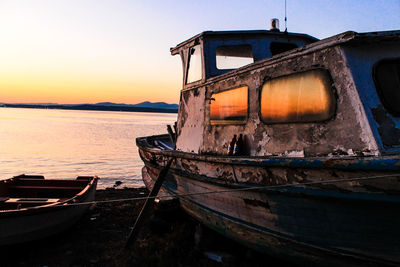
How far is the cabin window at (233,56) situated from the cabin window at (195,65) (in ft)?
1.46

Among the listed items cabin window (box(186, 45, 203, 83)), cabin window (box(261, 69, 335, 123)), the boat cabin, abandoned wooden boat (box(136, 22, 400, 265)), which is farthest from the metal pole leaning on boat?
cabin window (box(261, 69, 335, 123))

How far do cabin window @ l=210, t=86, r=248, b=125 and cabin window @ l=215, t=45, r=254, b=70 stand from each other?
0.85 m

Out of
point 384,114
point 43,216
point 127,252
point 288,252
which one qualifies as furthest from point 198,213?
point 384,114

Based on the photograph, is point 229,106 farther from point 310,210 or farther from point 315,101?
point 310,210

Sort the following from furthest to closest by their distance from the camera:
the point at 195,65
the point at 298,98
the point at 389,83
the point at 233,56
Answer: the point at 195,65
the point at 233,56
the point at 298,98
the point at 389,83

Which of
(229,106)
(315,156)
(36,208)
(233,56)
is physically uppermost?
(233,56)

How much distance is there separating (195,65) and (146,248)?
3951mm

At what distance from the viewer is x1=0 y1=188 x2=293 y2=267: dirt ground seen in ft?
17.0

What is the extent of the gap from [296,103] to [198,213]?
2982mm

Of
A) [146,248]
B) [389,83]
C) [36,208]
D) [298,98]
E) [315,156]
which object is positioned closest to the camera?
[389,83]

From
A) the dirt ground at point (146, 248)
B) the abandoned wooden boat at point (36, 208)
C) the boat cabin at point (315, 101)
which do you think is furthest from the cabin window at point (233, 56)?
the abandoned wooden boat at point (36, 208)

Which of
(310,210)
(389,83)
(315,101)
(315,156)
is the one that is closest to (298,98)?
(315,101)

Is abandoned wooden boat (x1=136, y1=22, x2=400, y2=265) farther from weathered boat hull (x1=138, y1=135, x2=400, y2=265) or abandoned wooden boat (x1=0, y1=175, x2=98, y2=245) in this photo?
abandoned wooden boat (x1=0, y1=175, x2=98, y2=245)

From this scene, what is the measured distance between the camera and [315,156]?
12.3 feet
